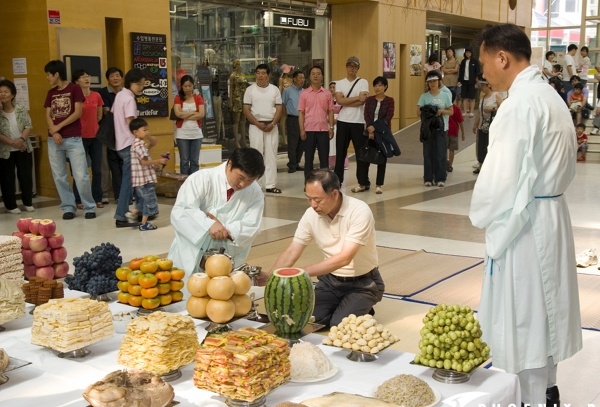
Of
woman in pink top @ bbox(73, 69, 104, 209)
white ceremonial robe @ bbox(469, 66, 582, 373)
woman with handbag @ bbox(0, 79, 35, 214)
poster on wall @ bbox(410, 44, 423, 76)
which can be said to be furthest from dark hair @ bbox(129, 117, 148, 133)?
poster on wall @ bbox(410, 44, 423, 76)

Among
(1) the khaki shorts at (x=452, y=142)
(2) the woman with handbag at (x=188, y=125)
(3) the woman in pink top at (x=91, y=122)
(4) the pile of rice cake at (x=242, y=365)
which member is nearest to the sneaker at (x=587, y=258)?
(4) the pile of rice cake at (x=242, y=365)

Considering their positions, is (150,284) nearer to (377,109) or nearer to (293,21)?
(377,109)

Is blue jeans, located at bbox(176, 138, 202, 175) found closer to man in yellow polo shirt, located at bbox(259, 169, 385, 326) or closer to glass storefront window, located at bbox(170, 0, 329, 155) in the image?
glass storefront window, located at bbox(170, 0, 329, 155)

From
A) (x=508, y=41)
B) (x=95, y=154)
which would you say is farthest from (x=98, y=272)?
(x=95, y=154)

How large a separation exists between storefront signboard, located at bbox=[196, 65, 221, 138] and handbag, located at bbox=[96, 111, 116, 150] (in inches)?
207

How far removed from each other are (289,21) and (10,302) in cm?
1437

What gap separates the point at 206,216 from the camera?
179 inches

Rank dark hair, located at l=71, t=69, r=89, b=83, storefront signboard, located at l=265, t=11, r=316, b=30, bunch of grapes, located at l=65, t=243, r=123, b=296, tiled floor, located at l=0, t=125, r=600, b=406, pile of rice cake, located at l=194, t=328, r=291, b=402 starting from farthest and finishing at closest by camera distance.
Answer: storefront signboard, located at l=265, t=11, r=316, b=30 < dark hair, located at l=71, t=69, r=89, b=83 < tiled floor, located at l=0, t=125, r=600, b=406 < bunch of grapes, located at l=65, t=243, r=123, b=296 < pile of rice cake, located at l=194, t=328, r=291, b=402

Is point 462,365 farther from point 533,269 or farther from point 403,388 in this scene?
point 533,269

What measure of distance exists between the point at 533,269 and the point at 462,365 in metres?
0.75

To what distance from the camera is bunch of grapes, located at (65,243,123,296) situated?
3670mm

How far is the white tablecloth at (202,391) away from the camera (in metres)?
2.46

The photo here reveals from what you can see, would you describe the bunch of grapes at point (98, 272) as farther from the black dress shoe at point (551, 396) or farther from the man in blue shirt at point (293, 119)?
the man in blue shirt at point (293, 119)

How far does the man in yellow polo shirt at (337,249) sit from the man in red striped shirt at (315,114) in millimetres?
6438
